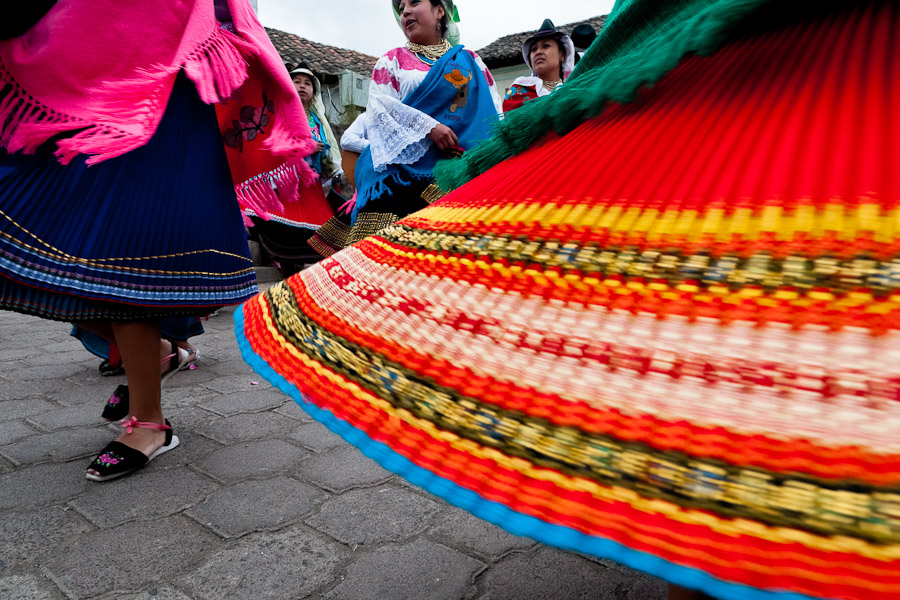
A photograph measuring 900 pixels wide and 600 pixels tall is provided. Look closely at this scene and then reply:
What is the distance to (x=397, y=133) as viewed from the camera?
2.81m

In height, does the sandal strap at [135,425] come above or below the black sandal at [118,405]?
above

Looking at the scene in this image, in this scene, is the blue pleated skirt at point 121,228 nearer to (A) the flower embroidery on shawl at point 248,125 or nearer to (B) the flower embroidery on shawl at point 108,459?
(A) the flower embroidery on shawl at point 248,125

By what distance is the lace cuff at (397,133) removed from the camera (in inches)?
108

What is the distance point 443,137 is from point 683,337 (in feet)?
7.74

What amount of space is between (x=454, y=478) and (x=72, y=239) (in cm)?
155

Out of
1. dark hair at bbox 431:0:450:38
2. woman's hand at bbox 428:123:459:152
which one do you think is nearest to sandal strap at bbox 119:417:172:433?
woman's hand at bbox 428:123:459:152

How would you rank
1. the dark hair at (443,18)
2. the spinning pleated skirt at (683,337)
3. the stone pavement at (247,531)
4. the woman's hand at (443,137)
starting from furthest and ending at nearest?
1. the dark hair at (443,18)
2. the woman's hand at (443,137)
3. the stone pavement at (247,531)
4. the spinning pleated skirt at (683,337)

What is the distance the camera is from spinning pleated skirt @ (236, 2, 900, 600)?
Result: 42cm

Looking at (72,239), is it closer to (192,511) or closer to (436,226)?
(192,511)

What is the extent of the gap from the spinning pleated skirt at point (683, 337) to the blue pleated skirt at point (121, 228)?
1.16m

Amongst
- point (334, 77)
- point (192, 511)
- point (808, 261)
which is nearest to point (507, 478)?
point (808, 261)

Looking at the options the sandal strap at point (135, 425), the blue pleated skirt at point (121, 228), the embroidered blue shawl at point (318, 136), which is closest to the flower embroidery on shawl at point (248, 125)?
the blue pleated skirt at point (121, 228)

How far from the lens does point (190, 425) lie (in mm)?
2217

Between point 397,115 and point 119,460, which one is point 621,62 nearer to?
point 119,460
